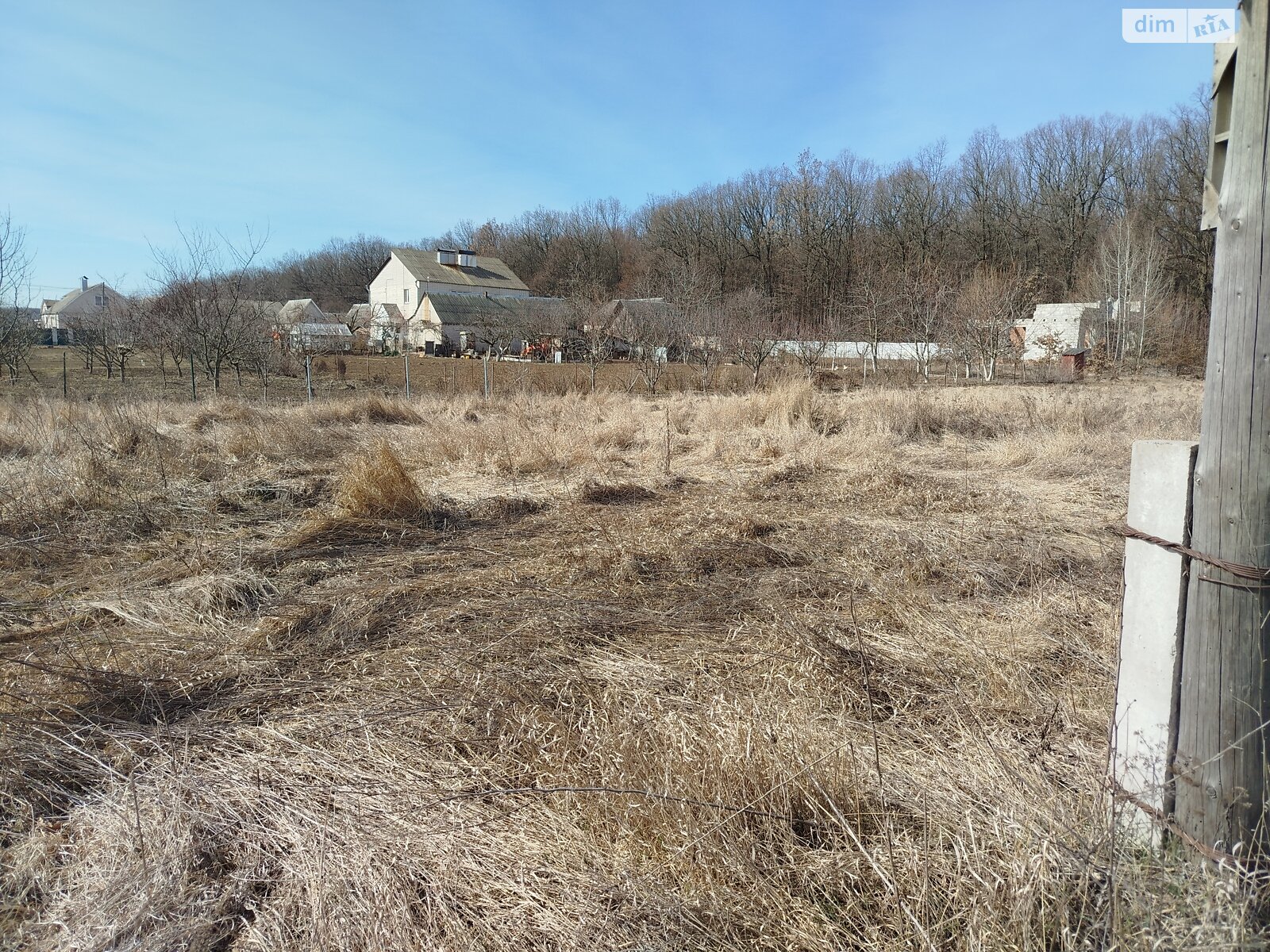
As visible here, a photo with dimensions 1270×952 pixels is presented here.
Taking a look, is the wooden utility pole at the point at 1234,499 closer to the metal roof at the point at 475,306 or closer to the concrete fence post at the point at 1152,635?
the concrete fence post at the point at 1152,635

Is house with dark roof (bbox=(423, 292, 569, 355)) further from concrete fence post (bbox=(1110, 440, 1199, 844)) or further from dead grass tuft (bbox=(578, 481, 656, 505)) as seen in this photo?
concrete fence post (bbox=(1110, 440, 1199, 844))

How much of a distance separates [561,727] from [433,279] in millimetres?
59701

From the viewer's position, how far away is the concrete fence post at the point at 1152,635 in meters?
1.84

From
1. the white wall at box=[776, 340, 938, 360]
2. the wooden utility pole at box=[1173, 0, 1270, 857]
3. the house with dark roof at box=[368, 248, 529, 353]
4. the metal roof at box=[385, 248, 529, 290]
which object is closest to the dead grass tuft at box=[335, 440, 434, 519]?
the wooden utility pole at box=[1173, 0, 1270, 857]

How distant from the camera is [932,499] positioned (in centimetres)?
688

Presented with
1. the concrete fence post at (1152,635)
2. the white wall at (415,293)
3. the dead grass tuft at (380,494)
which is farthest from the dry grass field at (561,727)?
the white wall at (415,293)

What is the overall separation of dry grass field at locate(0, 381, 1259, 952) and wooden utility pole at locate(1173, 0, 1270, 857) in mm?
213

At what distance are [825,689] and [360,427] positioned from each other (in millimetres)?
11313

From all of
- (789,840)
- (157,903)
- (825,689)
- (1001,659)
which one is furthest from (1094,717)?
(157,903)

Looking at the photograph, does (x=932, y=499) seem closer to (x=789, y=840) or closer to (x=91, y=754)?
(x=789, y=840)

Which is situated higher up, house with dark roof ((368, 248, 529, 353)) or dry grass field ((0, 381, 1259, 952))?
house with dark roof ((368, 248, 529, 353))

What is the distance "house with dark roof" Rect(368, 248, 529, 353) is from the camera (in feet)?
188

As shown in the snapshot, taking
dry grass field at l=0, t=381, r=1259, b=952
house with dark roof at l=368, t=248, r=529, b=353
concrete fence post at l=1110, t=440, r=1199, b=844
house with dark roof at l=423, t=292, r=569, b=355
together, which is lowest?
dry grass field at l=0, t=381, r=1259, b=952

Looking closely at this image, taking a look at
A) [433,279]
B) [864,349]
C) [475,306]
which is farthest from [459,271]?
[864,349]
